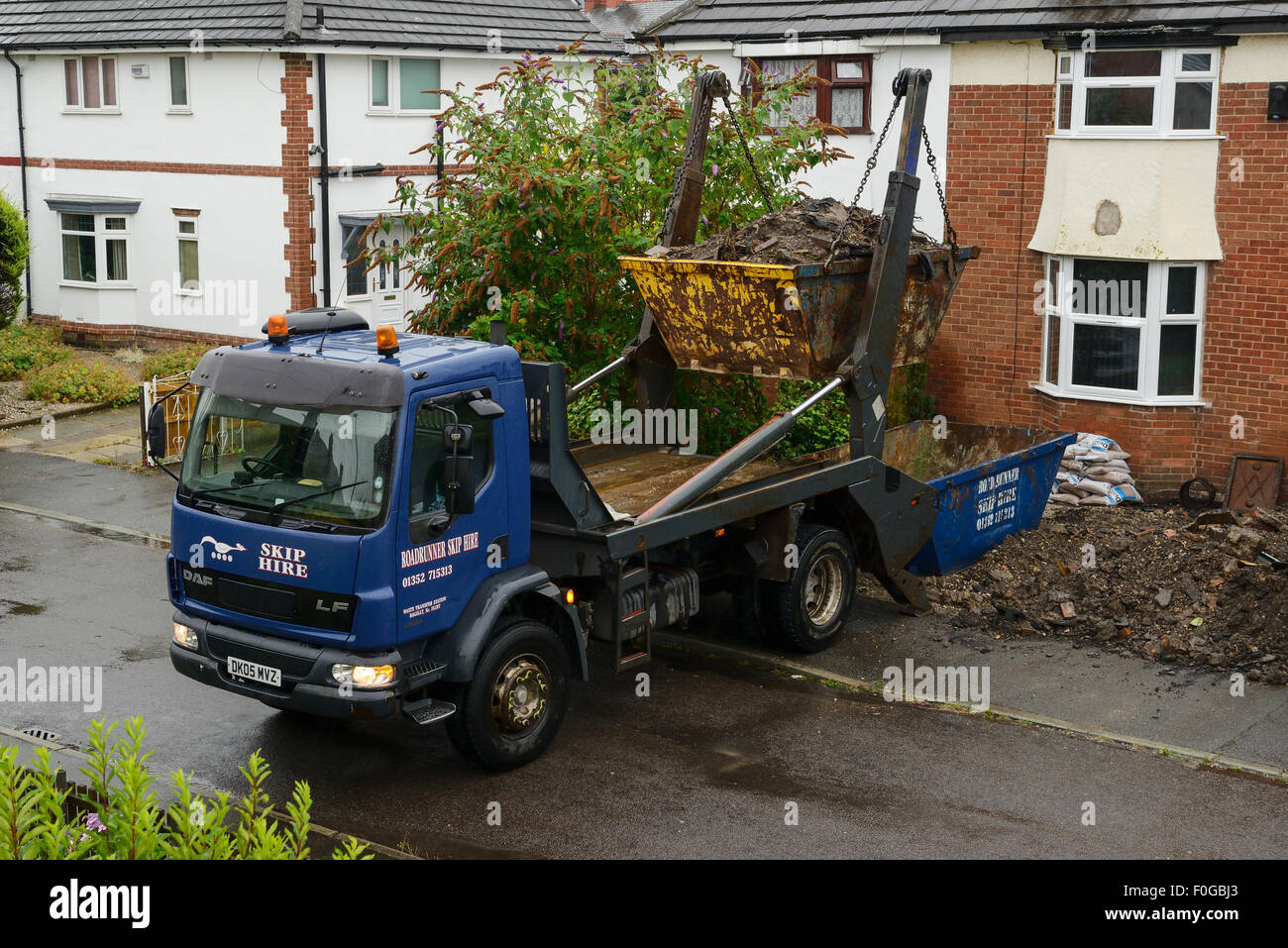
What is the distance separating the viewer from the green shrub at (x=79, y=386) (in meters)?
20.8

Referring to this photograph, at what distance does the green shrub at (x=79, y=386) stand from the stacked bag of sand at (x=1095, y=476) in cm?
1307

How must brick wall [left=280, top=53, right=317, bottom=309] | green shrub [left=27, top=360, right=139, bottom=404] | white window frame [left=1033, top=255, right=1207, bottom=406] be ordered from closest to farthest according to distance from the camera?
white window frame [left=1033, top=255, right=1207, bottom=406] → green shrub [left=27, top=360, right=139, bottom=404] → brick wall [left=280, top=53, right=317, bottom=309]

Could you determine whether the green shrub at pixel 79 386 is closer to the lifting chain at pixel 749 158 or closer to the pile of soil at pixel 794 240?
the lifting chain at pixel 749 158

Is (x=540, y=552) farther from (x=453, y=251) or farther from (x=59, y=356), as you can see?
(x=59, y=356)

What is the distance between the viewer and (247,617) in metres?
8.48

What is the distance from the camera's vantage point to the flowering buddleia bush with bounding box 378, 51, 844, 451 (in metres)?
12.6

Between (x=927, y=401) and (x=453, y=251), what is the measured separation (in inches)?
257

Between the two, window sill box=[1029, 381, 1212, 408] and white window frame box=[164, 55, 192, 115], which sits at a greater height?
white window frame box=[164, 55, 192, 115]

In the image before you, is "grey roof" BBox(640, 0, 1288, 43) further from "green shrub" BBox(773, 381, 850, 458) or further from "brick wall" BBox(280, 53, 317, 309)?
"brick wall" BBox(280, 53, 317, 309)

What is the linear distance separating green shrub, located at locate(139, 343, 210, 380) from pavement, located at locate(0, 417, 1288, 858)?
9100 mm

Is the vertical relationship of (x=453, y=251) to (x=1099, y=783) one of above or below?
above

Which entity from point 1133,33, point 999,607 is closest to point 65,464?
point 999,607

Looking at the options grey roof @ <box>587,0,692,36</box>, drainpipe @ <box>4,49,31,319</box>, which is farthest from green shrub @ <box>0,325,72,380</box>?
grey roof @ <box>587,0,692,36</box>

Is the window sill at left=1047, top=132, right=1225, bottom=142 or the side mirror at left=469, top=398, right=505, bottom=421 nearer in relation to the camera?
the side mirror at left=469, top=398, right=505, bottom=421
